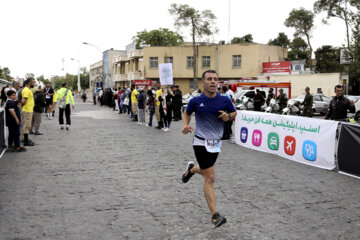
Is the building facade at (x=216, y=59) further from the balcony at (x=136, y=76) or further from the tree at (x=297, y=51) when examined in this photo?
the tree at (x=297, y=51)

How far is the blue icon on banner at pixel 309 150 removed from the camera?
8656mm

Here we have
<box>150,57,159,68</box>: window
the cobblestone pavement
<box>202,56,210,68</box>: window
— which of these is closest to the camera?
the cobblestone pavement

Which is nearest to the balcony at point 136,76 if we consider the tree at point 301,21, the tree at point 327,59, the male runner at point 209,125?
the tree at point 301,21

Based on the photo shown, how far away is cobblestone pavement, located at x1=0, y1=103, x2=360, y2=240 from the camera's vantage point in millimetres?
4410

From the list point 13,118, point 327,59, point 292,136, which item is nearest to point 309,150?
point 292,136

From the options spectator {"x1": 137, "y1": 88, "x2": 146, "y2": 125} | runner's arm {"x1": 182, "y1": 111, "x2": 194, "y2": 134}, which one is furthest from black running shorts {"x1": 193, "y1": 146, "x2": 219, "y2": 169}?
spectator {"x1": 137, "y1": 88, "x2": 146, "y2": 125}

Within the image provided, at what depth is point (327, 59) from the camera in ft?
212

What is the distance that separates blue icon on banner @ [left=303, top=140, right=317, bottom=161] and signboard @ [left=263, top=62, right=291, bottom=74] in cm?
3981

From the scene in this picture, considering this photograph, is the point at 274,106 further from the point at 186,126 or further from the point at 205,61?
the point at 205,61

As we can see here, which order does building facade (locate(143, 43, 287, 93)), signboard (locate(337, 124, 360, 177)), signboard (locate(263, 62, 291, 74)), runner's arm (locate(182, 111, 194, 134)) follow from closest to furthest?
runner's arm (locate(182, 111, 194, 134)) < signboard (locate(337, 124, 360, 177)) < signboard (locate(263, 62, 291, 74)) < building facade (locate(143, 43, 287, 93))

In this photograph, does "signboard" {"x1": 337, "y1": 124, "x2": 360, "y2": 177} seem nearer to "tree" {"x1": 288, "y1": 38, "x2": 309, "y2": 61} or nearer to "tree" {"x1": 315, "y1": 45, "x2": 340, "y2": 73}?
"tree" {"x1": 315, "y1": 45, "x2": 340, "y2": 73}

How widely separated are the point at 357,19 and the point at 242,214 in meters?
31.4

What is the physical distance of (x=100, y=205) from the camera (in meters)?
5.39

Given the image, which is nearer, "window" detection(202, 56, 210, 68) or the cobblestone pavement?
the cobblestone pavement
